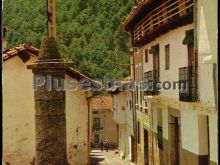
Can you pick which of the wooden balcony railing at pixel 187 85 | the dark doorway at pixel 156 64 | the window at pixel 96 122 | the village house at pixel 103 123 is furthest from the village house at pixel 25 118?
the window at pixel 96 122

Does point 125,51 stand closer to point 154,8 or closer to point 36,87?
point 154,8

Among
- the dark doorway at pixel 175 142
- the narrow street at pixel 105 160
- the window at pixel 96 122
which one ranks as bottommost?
the narrow street at pixel 105 160

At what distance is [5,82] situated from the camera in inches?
694

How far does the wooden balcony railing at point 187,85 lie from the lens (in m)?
13.0

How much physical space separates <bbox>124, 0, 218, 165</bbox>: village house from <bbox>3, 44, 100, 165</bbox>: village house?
118 inches

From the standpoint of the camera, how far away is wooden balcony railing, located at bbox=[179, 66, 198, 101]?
42.5ft

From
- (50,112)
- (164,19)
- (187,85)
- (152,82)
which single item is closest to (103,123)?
(152,82)

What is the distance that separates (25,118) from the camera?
17.9 metres

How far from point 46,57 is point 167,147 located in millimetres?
9410

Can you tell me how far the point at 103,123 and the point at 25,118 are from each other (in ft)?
96.9

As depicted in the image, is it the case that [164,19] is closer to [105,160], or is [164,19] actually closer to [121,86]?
[105,160]

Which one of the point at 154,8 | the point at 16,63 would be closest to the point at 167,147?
the point at 154,8

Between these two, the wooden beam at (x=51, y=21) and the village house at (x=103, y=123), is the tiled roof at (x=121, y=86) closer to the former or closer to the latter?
the village house at (x=103, y=123)

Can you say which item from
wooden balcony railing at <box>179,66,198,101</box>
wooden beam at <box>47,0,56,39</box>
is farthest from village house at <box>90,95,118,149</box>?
wooden beam at <box>47,0,56,39</box>
